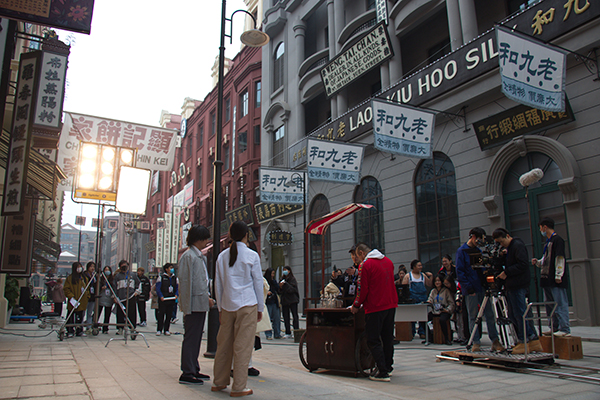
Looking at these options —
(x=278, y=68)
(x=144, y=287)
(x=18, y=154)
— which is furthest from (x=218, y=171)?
(x=278, y=68)

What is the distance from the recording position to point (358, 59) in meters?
18.7

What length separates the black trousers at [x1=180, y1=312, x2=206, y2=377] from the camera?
5270 millimetres

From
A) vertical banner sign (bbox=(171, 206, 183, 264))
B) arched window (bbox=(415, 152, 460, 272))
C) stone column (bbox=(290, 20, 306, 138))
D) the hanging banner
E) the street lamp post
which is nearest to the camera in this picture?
the hanging banner

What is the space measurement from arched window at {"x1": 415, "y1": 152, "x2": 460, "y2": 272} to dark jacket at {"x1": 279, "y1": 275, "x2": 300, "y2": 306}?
5126mm

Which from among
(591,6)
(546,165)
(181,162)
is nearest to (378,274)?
(546,165)

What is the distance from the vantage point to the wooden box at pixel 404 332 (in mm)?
10555

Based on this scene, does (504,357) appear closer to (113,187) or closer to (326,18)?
(113,187)

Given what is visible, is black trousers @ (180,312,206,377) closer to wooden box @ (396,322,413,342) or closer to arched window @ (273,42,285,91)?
wooden box @ (396,322,413,342)

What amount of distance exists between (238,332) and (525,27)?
11.3 metres

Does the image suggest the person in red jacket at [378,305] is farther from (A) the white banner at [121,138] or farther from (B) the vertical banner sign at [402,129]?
(A) the white banner at [121,138]

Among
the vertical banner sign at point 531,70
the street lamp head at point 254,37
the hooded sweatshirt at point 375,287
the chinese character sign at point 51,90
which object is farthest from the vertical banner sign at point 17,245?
the vertical banner sign at point 531,70

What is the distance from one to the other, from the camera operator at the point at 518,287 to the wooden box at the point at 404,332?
3.75 m

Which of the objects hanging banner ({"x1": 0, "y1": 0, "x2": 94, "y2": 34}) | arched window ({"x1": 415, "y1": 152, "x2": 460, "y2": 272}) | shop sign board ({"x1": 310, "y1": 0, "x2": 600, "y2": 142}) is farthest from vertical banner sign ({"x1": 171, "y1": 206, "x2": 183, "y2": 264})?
hanging banner ({"x1": 0, "y1": 0, "x2": 94, "y2": 34})

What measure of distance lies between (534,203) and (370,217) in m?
7.15
